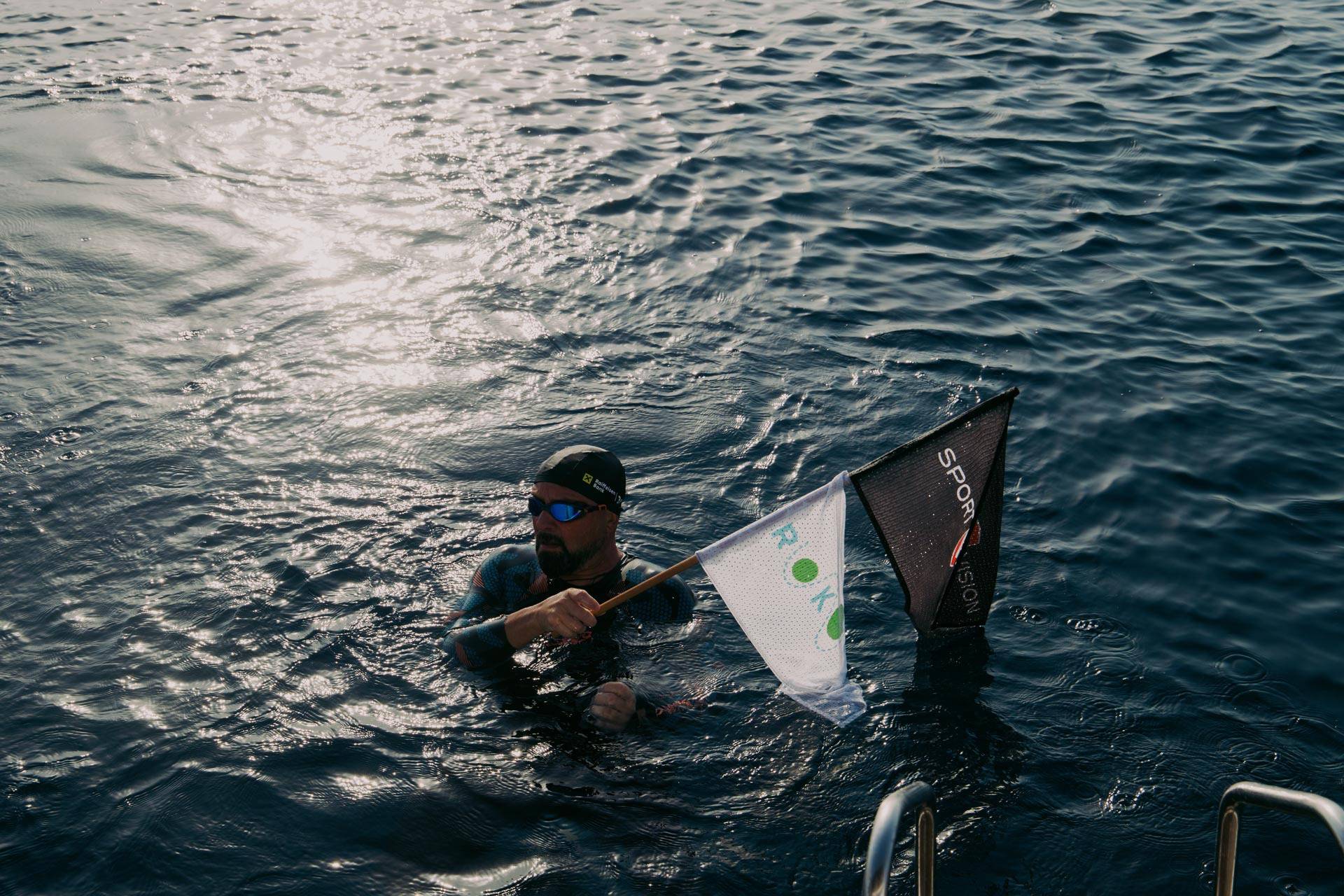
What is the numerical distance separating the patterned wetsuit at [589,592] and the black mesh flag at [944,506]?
4.64 ft

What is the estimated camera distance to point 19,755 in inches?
245

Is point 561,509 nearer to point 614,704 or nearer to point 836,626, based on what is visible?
point 614,704

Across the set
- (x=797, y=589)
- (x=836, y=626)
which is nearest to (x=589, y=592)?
(x=797, y=589)

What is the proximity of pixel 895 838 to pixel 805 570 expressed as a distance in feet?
7.62

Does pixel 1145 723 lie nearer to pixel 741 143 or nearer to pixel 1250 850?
pixel 1250 850

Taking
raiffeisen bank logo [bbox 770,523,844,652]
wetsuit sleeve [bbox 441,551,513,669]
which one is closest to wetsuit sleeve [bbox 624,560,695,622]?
wetsuit sleeve [bbox 441,551,513,669]

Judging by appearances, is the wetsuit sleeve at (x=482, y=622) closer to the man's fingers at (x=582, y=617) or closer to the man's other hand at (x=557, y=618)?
the man's other hand at (x=557, y=618)

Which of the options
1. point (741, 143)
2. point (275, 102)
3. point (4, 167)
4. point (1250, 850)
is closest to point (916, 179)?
point (741, 143)

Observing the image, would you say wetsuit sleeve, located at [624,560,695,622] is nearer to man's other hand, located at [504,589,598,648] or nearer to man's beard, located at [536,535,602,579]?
man's beard, located at [536,535,602,579]

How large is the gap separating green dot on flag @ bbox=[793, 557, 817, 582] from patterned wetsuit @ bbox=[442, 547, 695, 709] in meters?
1.31

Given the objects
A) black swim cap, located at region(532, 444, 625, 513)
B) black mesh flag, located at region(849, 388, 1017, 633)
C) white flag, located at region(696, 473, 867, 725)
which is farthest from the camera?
black swim cap, located at region(532, 444, 625, 513)

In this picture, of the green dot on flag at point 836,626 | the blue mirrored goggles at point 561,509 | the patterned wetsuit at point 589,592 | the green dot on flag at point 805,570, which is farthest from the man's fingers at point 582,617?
the green dot on flag at point 836,626

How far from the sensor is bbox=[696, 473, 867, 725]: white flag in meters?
5.92

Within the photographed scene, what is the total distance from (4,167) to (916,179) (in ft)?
38.3
